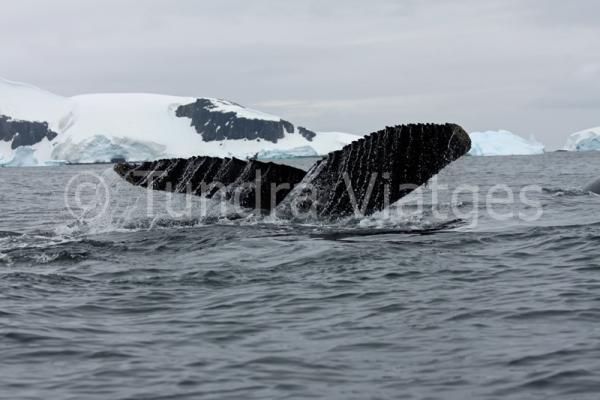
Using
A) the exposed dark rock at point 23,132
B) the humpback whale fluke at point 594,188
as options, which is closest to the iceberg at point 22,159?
the exposed dark rock at point 23,132

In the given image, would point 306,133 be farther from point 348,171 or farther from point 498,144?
point 348,171

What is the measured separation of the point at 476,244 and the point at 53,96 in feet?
608

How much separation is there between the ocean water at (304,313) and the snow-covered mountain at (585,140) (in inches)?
4046

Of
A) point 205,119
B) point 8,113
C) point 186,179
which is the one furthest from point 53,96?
point 186,179

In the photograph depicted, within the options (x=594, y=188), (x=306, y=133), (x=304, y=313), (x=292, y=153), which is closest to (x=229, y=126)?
(x=306, y=133)

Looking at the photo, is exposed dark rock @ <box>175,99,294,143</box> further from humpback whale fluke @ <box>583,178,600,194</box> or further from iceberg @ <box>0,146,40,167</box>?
humpback whale fluke @ <box>583,178,600,194</box>

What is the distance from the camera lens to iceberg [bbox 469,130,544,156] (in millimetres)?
101537

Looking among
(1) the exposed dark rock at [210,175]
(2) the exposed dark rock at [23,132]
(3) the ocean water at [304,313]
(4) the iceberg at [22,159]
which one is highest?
(2) the exposed dark rock at [23,132]

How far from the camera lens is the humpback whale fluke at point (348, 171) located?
Answer: 9.80m

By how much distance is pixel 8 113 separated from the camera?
17688cm

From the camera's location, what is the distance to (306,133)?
600 feet

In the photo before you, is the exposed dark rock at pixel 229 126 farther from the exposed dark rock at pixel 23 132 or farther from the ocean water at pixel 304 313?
the ocean water at pixel 304 313

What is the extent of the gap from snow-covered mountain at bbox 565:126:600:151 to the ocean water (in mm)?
102771

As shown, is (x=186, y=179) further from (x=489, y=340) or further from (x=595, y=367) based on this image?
(x=595, y=367)
